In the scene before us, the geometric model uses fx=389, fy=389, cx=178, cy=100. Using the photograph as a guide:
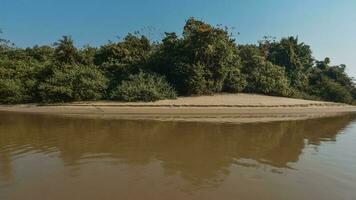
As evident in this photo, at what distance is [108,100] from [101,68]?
407 centimetres

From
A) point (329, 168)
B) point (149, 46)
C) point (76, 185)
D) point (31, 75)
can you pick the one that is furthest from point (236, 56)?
point (76, 185)

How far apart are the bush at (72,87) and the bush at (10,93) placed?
157 cm

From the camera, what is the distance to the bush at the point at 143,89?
23.2 meters

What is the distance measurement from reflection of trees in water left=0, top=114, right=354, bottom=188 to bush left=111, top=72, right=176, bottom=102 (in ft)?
25.0

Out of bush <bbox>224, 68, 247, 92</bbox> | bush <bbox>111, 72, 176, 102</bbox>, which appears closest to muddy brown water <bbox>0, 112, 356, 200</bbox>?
bush <bbox>111, 72, 176, 102</bbox>

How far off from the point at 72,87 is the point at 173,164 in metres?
17.1

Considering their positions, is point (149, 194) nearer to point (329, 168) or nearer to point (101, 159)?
point (101, 159)

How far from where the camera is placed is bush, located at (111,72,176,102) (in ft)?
76.1

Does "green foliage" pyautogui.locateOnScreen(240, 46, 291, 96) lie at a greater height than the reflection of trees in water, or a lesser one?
greater

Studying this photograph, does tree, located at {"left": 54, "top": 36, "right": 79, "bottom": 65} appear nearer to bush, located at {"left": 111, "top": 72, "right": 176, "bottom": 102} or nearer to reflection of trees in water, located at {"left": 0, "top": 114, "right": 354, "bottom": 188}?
bush, located at {"left": 111, "top": 72, "right": 176, "bottom": 102}

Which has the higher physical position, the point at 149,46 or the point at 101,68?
the point at 149,46

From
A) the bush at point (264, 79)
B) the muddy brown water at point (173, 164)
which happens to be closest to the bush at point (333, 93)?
the bush at point (264, 79)

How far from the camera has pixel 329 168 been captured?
7.91m

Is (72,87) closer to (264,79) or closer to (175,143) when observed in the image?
(264,79)
